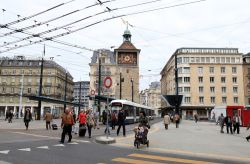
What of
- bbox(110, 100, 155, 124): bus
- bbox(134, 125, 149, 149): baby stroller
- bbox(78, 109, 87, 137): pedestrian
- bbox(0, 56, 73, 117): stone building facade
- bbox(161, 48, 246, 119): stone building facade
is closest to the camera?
bbox(134, 125, 149, 149): baby stroller

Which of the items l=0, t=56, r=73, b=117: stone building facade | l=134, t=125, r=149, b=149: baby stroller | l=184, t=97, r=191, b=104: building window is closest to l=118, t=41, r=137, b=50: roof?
l=0, t=56, r=73, b=117: stone building facade

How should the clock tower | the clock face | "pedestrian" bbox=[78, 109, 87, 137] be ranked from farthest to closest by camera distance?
the clock face, the clock tower, "pedestrian" bbox=[78, 109, 87, 137]

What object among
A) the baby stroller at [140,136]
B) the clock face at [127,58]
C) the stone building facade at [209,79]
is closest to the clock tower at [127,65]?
the clock face at [127,58]

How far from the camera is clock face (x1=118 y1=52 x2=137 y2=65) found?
290ft

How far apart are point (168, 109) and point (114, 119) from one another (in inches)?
2830

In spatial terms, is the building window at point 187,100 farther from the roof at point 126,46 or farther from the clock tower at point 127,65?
the roof at point 126,46

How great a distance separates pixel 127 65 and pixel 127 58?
248cm

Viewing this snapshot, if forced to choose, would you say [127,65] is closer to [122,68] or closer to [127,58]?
[122,68]

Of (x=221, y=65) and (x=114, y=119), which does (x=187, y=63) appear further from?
(x=114, y=119)

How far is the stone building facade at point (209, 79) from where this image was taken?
80.4 meters

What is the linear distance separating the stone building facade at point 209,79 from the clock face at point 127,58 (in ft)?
45.5

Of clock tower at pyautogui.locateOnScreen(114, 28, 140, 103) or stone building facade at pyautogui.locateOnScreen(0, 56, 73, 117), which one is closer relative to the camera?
clock tower at pyautogui.locateOnScreen(114, 28, 140, 103)

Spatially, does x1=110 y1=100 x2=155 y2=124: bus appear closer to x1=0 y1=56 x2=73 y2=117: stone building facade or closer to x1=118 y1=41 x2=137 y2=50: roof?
x1=118 y1=41 x2=137 y2=50: roof

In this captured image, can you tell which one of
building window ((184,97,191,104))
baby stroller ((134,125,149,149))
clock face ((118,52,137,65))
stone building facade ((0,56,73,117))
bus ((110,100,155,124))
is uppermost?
clock face ((118,52,137,65))
